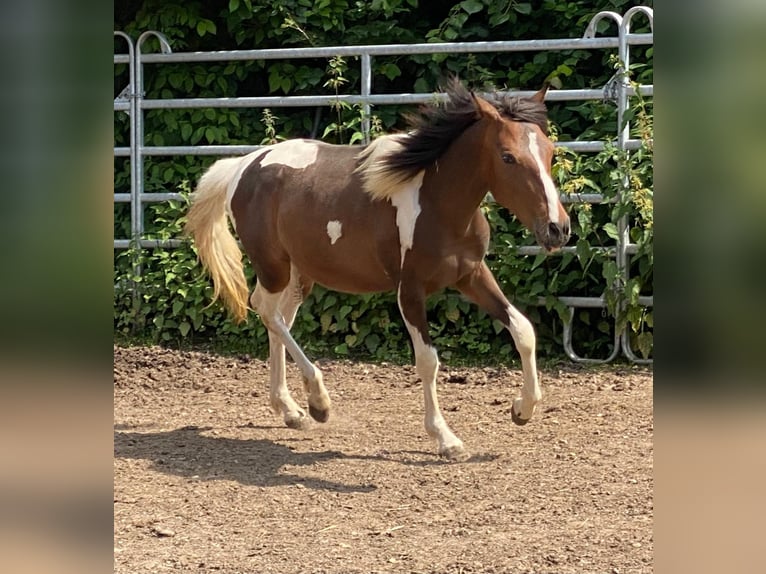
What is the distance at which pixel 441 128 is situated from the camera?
4703mm

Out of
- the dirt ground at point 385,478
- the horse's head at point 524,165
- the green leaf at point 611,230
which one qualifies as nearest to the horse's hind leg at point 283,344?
the dirt ground at point 385,478

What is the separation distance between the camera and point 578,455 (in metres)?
4.56

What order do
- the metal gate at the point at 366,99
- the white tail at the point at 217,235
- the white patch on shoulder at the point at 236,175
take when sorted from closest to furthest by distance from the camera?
the white patch on shoulder at the point at 236,175, the white tail at the point at 217,235, the metal gate at the point at 366,99

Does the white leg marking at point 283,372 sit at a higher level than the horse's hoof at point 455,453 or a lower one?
higher

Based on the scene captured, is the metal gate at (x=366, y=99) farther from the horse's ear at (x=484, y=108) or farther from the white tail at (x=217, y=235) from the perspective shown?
the horse's ear at (x=484, y=108)

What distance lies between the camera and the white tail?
5750mm

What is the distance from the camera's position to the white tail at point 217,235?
18.9ft

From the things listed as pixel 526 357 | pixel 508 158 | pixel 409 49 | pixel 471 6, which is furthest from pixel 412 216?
pixel 471 6

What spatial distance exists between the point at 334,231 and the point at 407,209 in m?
0.48

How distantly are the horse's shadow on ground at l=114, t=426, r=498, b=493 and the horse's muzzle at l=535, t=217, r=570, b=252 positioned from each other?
1051 mm
